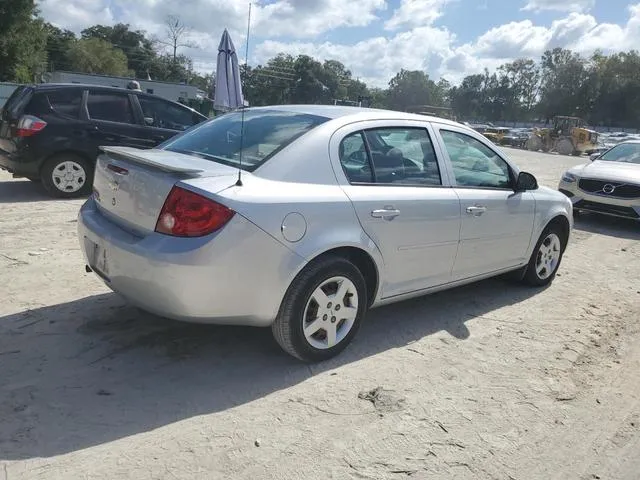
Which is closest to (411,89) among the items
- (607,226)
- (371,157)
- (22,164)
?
(607,226)

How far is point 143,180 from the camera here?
3328mm

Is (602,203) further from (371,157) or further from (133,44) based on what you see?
(133,44)

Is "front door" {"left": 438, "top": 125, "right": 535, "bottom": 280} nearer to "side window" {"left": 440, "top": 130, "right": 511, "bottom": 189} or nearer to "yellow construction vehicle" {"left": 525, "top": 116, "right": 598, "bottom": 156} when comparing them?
"side window" {"left": 440, "top": 130, "right": 511, "bottom": 189}

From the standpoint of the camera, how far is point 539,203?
17.0 ft

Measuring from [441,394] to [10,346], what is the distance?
279cm

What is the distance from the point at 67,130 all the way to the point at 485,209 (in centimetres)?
638

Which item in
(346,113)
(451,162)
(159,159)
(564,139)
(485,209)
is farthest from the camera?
(564,139)

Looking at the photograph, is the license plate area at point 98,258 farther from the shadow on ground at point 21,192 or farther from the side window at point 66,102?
the side window at point 66,102

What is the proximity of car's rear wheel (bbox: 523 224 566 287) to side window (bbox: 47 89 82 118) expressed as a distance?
6.79 m

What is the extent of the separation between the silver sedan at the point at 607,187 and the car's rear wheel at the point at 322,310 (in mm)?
7214

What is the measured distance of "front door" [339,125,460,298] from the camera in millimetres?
3701

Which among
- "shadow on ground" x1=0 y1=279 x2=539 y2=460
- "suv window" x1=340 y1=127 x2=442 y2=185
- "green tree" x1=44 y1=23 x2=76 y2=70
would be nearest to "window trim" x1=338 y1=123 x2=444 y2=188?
"suv window" x1=340 y1=127 x2=442 y2=185

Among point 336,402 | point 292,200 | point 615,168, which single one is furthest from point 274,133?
point 615,168

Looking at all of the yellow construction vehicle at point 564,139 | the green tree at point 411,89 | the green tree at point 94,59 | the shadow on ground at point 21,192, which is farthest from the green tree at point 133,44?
the shadow on ground at point 21,192
